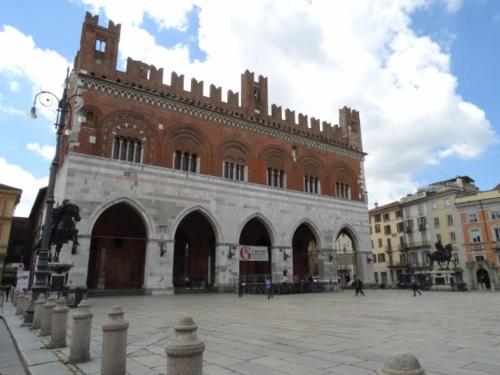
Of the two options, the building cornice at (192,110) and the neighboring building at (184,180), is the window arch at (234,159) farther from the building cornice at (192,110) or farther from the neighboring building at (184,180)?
the building cornice at (192,110)

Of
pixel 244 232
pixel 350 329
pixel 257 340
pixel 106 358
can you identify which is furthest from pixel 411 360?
pixel 244 232

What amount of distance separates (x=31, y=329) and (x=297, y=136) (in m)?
22.4

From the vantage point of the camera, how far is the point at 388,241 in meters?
49.0

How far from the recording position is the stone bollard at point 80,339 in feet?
15.7

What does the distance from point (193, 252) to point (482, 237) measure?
101ft

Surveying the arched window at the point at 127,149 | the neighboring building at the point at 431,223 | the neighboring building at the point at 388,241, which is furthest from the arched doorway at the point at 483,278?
the arched window at the point at 127,149

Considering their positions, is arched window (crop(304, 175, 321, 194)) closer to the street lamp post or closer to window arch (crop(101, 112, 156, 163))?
window arch (crop(101, 112, 156, 163))

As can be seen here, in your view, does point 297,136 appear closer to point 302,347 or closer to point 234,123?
point 234,123

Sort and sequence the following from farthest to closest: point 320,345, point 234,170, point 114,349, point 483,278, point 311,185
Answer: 1. point 483,278
2. point 311,185
3. point 234,170
4. point 320,345
5. point 114,349

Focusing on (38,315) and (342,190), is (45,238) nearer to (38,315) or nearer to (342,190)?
(38,315)

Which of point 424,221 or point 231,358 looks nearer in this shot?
point 231,358

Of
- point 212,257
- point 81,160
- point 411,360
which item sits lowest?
point 411,360

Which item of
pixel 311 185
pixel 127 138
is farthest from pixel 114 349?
pixel 311 185

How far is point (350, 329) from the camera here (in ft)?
23.5
